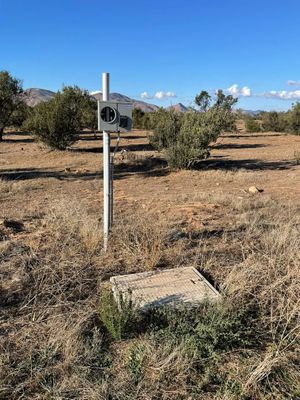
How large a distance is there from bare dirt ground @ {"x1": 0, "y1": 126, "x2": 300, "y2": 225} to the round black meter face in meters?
2.62

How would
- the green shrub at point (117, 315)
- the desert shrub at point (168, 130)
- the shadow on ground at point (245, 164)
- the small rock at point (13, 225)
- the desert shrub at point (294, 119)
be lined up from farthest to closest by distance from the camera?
the desert shrub at point (294, 119) → the desert shrub at point (168, 130) → the shadow on ground at point (245, 164) → the small rock at point (13, 225) → the green shrub at point (117, 315)

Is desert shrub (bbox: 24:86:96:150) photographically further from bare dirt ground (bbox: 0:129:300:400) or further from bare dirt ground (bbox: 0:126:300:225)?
bare dirt ground (bbox: 0:129:300:400)

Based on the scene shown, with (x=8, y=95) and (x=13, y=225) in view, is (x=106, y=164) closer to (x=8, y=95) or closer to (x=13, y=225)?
(x=13, y=225)

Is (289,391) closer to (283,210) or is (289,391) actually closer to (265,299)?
(265,299)

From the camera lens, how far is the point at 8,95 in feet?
65.2

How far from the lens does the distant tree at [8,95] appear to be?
19642 mm

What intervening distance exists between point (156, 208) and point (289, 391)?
5421 millimetres

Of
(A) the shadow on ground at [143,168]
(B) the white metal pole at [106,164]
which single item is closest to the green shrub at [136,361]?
(B) the white metal pole at [106,164]

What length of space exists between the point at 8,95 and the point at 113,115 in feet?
56.9

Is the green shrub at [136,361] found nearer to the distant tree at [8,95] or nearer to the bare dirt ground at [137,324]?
the bare dirt ground at [137,324]

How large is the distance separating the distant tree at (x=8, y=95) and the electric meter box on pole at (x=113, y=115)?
640 inches

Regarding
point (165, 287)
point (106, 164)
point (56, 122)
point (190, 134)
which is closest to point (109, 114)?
point (106, 164)


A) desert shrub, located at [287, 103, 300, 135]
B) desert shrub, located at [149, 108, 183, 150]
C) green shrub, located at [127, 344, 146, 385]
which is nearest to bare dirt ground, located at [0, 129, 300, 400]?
green shrub, located at [127, 344, 146, 385]

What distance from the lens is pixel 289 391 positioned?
8.40ft
